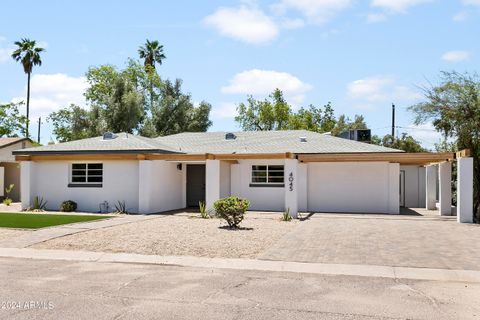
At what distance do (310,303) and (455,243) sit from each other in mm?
7701

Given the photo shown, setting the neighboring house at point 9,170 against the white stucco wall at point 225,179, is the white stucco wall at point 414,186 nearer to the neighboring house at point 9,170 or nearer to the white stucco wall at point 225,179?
the white stucco wall at point 225,179

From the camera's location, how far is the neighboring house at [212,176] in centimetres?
2194

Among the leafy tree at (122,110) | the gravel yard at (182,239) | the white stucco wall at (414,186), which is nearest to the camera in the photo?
the gravel yard at (182,239)

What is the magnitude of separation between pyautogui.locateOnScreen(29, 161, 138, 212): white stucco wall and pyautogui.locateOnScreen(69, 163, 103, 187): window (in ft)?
0.95

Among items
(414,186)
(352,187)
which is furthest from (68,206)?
(414,186)

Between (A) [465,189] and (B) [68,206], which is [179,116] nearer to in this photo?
(B) [68,206]

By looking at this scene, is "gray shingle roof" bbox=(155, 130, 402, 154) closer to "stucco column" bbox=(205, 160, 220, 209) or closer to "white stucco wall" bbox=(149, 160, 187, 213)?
"white stucco wall" bbox=(149, 160, 187, 213)

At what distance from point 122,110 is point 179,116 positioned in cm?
602

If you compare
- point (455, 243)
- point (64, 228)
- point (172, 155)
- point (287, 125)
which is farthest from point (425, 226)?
point (287, 125)

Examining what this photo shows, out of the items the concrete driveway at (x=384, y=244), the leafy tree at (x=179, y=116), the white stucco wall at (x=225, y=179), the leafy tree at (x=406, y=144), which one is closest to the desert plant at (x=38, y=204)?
the white stucco wall at (x=225, y=179)

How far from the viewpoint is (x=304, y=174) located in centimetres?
2409

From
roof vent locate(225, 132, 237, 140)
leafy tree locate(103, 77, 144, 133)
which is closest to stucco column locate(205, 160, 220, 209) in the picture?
roof vent locate(225, 132, 237, 140)

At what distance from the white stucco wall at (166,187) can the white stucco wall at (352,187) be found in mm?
6787

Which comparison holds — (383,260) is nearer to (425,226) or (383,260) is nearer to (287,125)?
(425,226)
